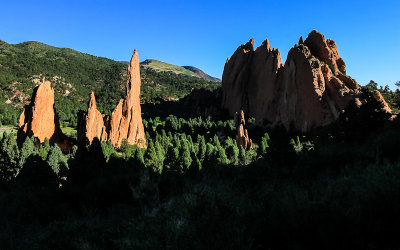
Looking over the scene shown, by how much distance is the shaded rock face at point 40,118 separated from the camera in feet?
146

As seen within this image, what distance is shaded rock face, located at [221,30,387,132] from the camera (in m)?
48.3

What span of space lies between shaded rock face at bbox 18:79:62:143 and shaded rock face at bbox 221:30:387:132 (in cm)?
5478

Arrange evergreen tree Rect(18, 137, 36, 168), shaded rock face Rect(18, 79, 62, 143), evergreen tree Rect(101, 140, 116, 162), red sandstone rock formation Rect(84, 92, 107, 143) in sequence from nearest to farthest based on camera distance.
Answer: evergreen tree Rect(18, 137, 36, 168) < evergreen tree Rect(101, 140, 116, 162) < red sandstone rock formation Rect(84, 92, 107, 143) < shaded rock face Rect(18, 79, 62, 143)

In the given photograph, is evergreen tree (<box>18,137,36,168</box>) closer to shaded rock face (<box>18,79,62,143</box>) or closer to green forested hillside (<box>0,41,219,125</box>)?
shaded rock face (<box>18,79,62,143</box>)

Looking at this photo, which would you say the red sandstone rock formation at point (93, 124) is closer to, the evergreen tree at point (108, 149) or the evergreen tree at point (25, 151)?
the evergreen tree at point (108, 149)

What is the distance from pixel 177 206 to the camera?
7.02 meters

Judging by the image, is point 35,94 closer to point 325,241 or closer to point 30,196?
point 30,196

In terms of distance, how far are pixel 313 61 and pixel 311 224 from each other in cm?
5306

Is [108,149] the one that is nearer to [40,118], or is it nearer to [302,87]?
[40,118]

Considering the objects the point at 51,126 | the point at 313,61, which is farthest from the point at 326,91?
the point at 51,126

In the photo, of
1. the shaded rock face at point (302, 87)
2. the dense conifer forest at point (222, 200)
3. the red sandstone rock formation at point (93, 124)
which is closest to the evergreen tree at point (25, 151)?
the dense conifer forest at point (222, 200)

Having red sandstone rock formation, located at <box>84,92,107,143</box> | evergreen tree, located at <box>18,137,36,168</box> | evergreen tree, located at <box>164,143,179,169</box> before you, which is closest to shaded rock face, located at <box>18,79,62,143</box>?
evergreen tree, located at <box>18,137,36,168</box>

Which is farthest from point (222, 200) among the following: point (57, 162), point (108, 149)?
point (108, 149)

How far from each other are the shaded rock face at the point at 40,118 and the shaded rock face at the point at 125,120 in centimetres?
769
